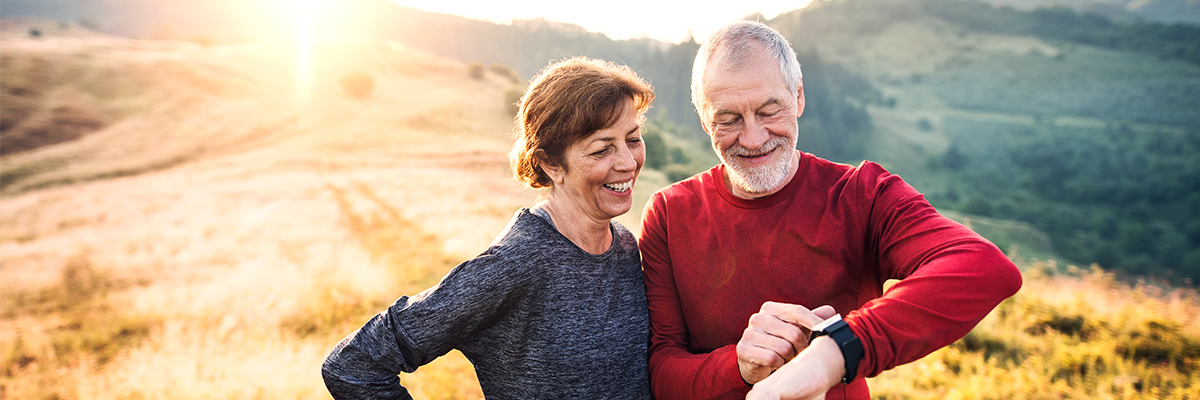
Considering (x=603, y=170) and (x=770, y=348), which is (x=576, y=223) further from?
(x=770, y=348)

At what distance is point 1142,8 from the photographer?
178 metres

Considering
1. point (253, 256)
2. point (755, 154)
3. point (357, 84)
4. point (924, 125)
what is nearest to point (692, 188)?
point (755, 154)

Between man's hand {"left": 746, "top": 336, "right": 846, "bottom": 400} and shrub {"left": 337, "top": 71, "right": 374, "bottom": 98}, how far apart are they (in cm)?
4628

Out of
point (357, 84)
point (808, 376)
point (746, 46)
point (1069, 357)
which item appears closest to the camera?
A: point (808, 376)

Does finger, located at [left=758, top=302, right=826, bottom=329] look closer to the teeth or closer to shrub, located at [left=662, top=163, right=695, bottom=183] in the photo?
the teeth

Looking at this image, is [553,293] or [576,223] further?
[576,223]

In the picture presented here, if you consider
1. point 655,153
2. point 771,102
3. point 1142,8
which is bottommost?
point 655,153

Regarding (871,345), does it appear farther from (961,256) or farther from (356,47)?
(356,47)

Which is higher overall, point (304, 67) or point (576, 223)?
point (576, 223)

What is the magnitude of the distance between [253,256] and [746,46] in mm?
13121

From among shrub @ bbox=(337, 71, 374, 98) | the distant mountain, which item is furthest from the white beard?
the distant mountain

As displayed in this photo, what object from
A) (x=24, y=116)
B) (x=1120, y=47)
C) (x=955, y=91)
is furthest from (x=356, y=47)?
(x=1120, y=47)

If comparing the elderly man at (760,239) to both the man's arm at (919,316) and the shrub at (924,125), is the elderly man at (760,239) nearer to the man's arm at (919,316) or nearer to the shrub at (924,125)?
the man's arm at (919,316)

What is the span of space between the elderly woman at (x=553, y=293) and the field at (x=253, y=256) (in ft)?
10.1
